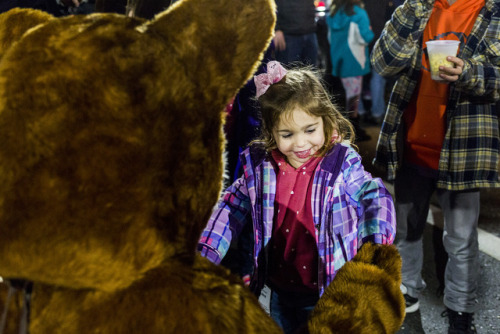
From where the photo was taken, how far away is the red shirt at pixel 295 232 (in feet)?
7.04

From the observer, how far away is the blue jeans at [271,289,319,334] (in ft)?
7.36

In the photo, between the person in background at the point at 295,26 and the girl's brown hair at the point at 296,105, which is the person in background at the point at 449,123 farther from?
the person in background at the point at 295,26

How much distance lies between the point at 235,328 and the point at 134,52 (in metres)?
0.59

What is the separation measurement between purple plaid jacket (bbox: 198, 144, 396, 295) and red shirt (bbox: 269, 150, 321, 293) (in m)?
0.05

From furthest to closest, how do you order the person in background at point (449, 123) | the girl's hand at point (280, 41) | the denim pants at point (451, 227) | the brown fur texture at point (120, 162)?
the girl's hand at point (280, 41), the denim pants at point (451, 227), the person in background at point (449, 123), the brown fur texture at point (120, 162)

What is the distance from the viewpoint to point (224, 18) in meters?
1.05

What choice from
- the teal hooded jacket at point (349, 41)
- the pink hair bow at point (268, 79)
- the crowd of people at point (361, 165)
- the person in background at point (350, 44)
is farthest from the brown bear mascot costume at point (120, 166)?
the teal hooded jacket at point (349, 41)

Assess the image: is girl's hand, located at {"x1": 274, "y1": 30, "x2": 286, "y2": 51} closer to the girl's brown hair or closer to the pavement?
the pavement

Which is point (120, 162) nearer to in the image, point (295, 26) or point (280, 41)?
point (280, 41)

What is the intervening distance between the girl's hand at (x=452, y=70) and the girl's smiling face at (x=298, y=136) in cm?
75

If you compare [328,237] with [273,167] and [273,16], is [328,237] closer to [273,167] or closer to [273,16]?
[273,167]

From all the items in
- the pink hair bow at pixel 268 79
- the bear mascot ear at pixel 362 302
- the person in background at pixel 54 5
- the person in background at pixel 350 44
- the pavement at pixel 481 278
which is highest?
the person in background at pixel 54 5

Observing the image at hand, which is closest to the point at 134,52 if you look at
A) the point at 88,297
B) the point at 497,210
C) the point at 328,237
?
the point at 88,297

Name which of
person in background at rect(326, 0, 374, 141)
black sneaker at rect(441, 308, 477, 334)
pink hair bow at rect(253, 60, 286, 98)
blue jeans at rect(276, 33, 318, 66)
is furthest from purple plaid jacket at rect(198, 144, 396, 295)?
person in background at rect(326, 0, 374, 141)
